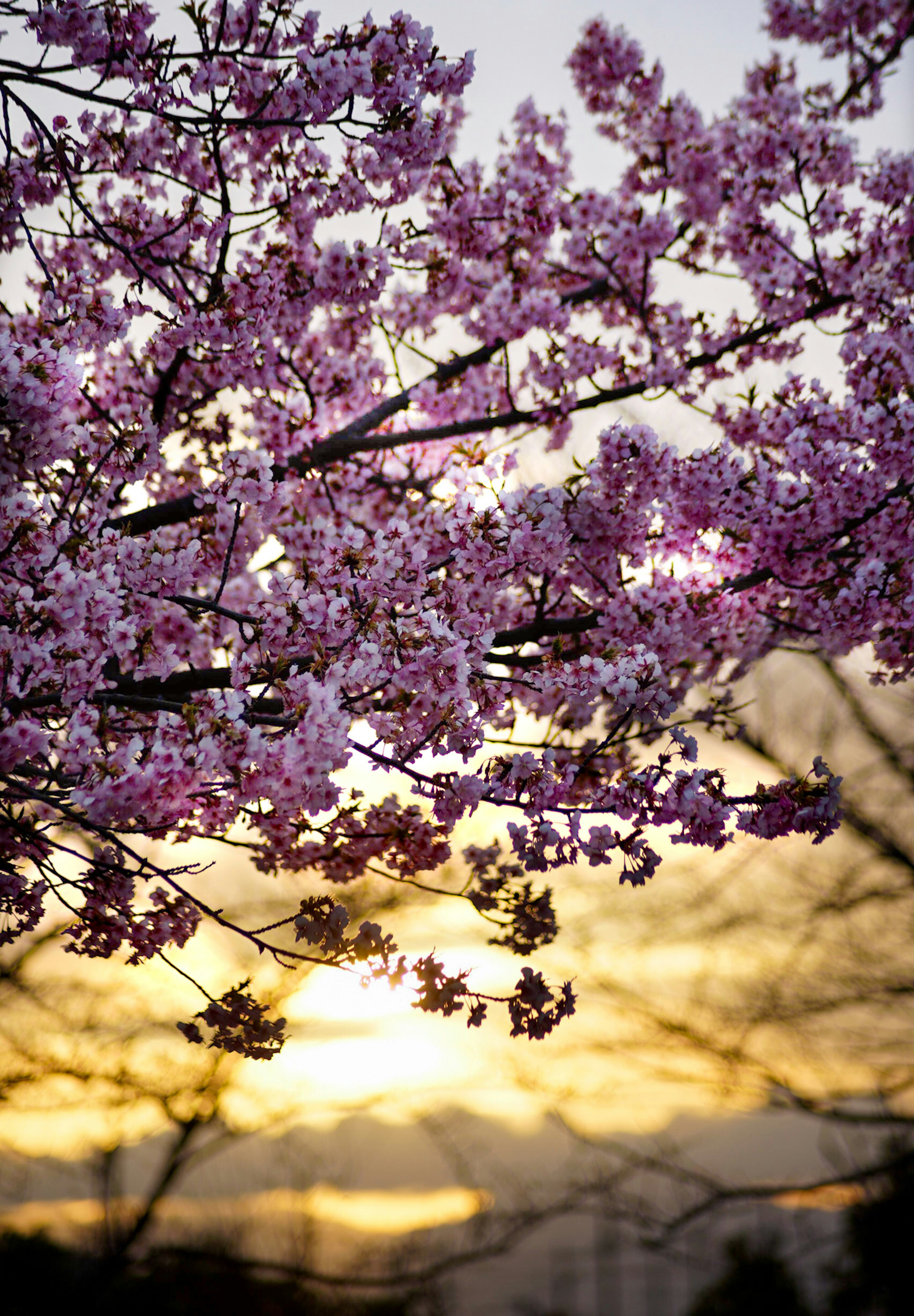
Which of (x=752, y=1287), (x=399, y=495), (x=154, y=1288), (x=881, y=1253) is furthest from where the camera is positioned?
(x=752, y=1287)

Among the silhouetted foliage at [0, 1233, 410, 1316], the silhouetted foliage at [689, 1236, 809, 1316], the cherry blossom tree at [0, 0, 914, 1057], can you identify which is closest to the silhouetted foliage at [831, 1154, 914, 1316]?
the silhouetted foliage at [689, 1236, 809, 1316]

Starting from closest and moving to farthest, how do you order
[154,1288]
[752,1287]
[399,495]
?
[399,495] → [154,1288] → [752,1287]

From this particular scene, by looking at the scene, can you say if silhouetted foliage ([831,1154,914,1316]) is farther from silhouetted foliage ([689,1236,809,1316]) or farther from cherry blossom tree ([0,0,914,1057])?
cherry blossom tree ([0,0,914,1057])

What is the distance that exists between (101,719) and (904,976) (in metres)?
12.7

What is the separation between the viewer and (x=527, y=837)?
3795 mm

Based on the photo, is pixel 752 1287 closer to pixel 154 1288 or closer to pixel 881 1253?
pixel 881 1253

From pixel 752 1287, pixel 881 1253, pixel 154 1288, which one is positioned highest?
pixel 881 1253

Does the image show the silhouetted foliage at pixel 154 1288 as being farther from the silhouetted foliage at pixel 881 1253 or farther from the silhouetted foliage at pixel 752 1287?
the silhouetted foliage at pixel 881 1253

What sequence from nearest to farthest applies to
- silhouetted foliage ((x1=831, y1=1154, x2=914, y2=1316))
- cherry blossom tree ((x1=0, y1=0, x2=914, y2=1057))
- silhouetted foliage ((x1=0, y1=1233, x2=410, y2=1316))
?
cherry blossom tree ((x1=0, y1=0, x2=914, y2=1057)) → silhouetted foliage ((x1=831, y1=1154, x2=914, y2=1316)) → silhouetted foliage ((x1=0, y1=1233, x2=410, y2=1316))

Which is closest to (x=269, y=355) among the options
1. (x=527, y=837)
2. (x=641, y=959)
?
(x=527, y=837)

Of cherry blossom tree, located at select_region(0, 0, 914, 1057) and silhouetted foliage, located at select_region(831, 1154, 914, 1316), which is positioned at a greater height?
cherry blossom tree, located at select_region(0, 0, 914, 1057)

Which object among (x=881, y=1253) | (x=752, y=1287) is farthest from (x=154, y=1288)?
(x=881, y=1253)

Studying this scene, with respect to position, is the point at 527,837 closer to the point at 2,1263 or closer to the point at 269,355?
the point at 269,355

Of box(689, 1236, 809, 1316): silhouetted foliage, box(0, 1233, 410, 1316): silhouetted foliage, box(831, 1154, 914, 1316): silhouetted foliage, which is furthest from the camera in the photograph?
box(689, 1236, 809, 1316): silhouetted foliage
